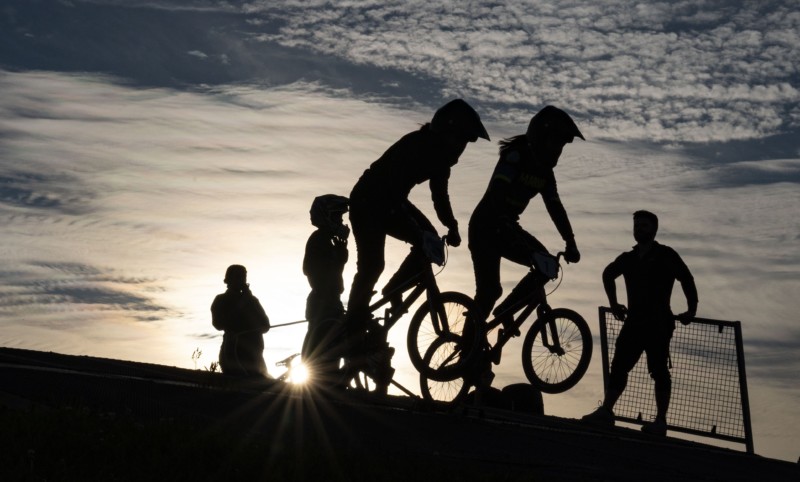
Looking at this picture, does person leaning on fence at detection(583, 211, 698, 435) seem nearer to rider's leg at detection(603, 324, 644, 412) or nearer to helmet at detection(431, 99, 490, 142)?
rider's leg at detection(603, 324, 644, 412)

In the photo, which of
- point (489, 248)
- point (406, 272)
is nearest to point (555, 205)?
point (489, 248)

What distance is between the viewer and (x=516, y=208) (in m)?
10.6

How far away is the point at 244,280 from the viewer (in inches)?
508

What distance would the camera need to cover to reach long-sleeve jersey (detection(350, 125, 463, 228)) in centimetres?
973

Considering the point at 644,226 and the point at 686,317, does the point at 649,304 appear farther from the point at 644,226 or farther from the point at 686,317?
the point at 644,226

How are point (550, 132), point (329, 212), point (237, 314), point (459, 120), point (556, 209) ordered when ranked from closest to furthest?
point (459, 120), point (550, 132), point (556, 209), point (329, 212), point (237, 314)

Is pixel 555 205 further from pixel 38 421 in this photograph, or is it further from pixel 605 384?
pixel 38 421

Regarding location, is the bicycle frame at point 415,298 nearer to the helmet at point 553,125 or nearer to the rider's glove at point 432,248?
the rider's glove at point 432,248

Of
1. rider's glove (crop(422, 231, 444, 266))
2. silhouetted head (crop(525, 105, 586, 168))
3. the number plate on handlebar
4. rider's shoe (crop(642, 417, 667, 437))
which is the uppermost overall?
silhouetted head (crop(525, 105, 586, 168))

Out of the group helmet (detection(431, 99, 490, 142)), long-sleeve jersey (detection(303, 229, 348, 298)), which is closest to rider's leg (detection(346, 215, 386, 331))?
helmet (detection(431, 99, 490, 142))

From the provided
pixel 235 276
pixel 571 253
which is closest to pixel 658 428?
pixel 571 253

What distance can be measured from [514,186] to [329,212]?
7.60 ft

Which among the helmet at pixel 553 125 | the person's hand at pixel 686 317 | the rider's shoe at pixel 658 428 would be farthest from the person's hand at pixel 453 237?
the rider's shoe at pixel 658 428

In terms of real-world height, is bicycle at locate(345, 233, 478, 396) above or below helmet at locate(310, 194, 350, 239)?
below
